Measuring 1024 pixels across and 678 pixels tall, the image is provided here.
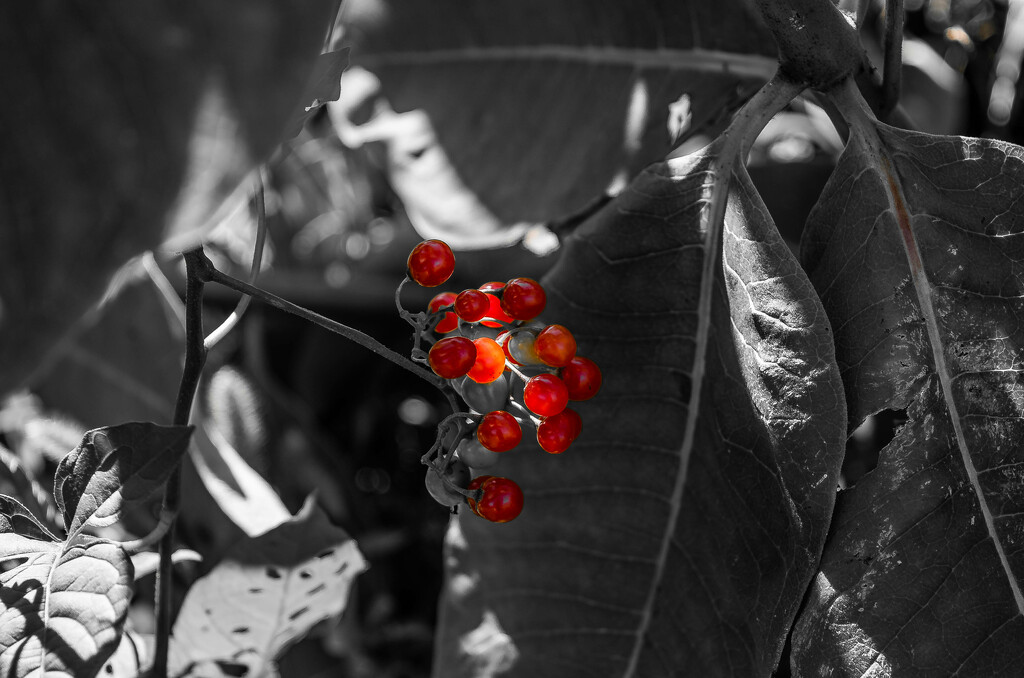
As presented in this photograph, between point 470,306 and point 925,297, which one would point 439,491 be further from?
point 925,297

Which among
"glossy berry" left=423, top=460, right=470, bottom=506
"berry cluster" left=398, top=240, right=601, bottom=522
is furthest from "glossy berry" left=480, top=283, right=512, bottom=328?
"glossy berry" left=423, top=460, right=470, bottom=506

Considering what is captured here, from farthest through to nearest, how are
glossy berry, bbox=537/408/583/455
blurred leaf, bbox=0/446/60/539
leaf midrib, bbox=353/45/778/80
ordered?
leaf midrib, bbox=353/45/778/80
blurred leaf, bbox=0/446/60/539
glossy berry, bbox=537/408/583/455

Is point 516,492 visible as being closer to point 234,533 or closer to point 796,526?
point 796,526

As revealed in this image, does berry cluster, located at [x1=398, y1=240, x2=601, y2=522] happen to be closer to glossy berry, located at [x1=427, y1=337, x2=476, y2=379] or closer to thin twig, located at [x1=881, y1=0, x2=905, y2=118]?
glossy berry, located at [x1=427, y1=337, x2=476, y2=379]

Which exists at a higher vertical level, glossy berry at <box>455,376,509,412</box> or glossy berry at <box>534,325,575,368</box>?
glossy berry at <box>534,325,575,368</box>

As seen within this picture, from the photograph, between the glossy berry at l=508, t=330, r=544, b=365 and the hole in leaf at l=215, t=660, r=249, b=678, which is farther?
the hole in leaf at l=215, t=660, r=249, b=678

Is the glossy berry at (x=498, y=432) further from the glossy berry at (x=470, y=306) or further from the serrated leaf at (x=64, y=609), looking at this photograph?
the serrated leaf at (x=64, y=609)

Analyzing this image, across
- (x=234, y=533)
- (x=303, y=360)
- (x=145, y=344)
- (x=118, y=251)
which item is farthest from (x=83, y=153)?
(x=303, y=360)
